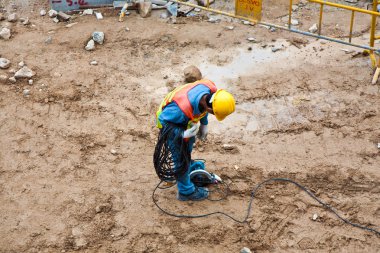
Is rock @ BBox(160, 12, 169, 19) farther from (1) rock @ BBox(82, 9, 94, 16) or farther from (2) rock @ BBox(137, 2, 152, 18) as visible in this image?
(1) rock @ BBox(82, 9, 94, 16)

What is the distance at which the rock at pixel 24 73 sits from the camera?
8.61m

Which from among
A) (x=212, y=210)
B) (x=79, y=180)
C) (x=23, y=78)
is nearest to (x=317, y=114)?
(x=212, y=210)

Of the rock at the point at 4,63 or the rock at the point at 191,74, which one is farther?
the rock at the point at 4,63

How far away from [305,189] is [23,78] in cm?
486

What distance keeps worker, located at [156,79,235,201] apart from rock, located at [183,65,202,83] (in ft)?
7.10

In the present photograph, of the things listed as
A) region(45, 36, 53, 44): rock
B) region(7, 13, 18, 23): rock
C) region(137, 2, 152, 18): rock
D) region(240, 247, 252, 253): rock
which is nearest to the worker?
region(240, 247, 252, 253): rock

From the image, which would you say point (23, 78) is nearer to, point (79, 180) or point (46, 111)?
point (46, 111)

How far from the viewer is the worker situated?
5684 millimetres

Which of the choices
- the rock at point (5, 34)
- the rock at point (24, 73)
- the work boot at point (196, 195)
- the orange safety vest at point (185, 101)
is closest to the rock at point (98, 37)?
the rock at point (24, 73)

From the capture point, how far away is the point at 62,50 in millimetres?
9289

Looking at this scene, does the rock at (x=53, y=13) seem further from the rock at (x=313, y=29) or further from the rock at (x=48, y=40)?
the rock at (x=313, y=29)

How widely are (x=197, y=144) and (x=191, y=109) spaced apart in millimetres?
1616

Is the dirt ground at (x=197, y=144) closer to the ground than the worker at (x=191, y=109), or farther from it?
closer to the ground

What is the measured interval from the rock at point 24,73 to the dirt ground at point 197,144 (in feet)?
0.59
